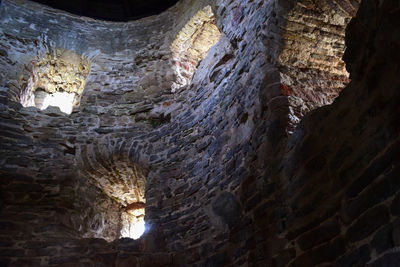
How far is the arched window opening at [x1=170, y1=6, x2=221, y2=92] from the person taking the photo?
256 inches

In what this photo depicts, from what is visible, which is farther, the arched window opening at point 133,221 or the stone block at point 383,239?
the arched window opening at point 133,221

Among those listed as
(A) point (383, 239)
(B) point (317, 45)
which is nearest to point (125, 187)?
(B) point (317, 45)

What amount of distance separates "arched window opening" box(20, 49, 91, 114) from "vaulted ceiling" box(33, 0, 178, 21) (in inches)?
100

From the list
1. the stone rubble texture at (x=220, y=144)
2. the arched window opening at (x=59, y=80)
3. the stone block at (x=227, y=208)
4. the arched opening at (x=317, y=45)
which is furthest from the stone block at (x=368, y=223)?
the arched window opening at (x=59, y=80)

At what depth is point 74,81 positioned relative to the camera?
7156 mm

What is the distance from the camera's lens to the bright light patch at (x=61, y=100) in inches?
275

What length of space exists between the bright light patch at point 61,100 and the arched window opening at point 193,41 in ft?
6.92

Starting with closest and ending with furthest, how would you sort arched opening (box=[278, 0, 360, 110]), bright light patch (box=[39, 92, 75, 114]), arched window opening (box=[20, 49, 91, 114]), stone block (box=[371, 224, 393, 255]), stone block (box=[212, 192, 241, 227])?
stone block (box=[371, 224, 393, 255]), stone block (box=[212, 192, 241, 227]), arched opening (box=[278, 0, 360, 110]), arched window opening (box=[20, 49, 91, 114]), bright light patch (box=[39, 92, 75, 114])

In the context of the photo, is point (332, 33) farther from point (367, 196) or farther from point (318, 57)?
point (367, 196)

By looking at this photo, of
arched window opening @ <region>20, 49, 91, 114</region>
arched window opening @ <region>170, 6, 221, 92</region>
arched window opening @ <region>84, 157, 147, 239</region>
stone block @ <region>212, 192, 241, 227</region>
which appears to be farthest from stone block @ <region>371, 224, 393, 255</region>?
arched window opening @ <region>20, 49, 91, 114</region>

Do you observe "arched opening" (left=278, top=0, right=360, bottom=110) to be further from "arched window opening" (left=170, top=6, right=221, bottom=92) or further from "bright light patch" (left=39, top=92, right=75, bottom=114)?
"bright light patch" (left=39, top=92, right=75, bottom=114)

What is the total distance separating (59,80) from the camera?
715 centimetres

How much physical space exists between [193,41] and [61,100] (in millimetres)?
2640

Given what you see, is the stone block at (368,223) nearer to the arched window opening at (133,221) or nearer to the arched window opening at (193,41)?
the arched window opening at (133,221)
